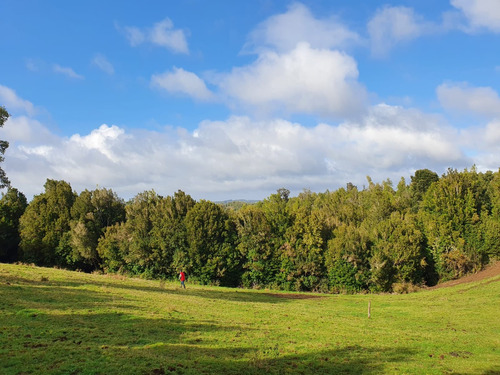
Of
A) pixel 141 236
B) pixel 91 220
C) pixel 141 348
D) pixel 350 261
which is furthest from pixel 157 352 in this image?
pixel 91 220

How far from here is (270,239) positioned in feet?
201

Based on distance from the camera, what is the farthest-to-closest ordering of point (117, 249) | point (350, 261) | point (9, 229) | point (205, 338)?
point (9, 229) → point (117, 249) → point (350, 261) → point (205, 338)

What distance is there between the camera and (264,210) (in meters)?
64.9

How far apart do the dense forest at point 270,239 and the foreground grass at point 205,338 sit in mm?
27606

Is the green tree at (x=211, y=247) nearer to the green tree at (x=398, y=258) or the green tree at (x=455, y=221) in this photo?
the green tree at (x=398, y=258)

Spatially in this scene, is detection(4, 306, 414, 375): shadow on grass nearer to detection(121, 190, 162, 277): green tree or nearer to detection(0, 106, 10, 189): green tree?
detection(0, 106, 10, 189): green tree

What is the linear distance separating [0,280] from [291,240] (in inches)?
1687

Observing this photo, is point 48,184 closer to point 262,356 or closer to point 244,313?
point 244,313

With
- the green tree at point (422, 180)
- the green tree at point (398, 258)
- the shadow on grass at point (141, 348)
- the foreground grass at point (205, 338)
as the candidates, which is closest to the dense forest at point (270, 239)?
the green tree at point (398, 258)

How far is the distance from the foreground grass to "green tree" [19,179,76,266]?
42.5 metres

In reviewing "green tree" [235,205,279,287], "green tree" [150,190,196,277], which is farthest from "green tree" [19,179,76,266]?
"green tree" [235,205,279,287]

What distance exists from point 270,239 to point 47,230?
41.3 metres

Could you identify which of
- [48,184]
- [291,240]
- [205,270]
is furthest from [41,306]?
[48,184]

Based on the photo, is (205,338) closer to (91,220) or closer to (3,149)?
(3,149)
